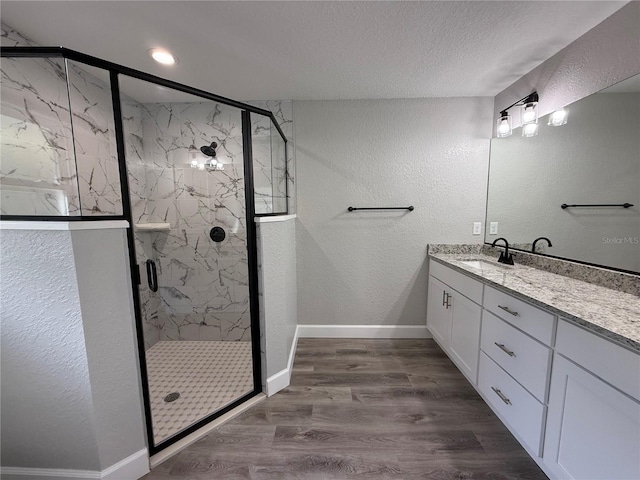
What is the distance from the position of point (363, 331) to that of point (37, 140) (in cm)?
281

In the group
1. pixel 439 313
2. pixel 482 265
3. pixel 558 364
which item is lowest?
pixel 439 313

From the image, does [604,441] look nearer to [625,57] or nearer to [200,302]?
[625,57]

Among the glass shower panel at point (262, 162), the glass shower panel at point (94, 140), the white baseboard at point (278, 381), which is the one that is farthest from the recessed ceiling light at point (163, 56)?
the white baseboard at point (278, 381)

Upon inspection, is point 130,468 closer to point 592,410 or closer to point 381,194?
point 592,410

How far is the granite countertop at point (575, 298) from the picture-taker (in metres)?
0.88

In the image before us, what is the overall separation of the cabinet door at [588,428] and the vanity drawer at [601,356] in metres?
0.03

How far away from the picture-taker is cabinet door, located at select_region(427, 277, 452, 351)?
2059mm

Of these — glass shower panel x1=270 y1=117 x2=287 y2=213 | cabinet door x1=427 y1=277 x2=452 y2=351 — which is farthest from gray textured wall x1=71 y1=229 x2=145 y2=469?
cabinet door x1=427 y1=277 x2=452 y2=351

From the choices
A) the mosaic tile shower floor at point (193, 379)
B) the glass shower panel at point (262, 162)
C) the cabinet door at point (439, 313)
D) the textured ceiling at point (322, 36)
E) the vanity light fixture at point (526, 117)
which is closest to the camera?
the textured ceiling at point (322, 36)

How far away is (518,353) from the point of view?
128cm

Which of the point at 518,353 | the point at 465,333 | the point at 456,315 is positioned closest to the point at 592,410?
the point at 518,353

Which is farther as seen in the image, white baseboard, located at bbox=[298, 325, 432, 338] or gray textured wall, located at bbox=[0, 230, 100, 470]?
white baseboard, located at bbox=[298, 325, 432, 338]

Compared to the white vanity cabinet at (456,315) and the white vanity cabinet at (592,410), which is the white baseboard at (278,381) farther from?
the white vanity cabinet at (592,410)

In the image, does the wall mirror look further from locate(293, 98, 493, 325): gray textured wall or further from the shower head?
the shower head
